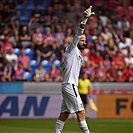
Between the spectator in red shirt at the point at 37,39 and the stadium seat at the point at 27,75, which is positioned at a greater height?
the spectator in red shirt at the point at 37,39

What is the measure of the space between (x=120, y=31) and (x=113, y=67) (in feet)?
11.1

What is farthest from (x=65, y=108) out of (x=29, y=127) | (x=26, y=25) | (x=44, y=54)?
(x=26, y=25)

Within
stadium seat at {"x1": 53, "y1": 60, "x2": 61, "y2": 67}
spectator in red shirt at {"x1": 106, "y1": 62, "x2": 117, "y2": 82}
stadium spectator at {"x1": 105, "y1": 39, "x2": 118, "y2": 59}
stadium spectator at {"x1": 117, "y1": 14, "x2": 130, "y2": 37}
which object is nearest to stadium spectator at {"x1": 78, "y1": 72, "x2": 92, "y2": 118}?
spectator in red shirt at {"x1": 106, "y1": 62, "x2": 117, "y2": 82}

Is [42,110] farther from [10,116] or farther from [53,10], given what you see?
[53,10]

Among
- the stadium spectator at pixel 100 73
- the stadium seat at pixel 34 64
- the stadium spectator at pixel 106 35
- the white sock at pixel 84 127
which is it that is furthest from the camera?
the stadium spectator at pixel 106 35

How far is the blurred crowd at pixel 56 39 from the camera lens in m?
23.3

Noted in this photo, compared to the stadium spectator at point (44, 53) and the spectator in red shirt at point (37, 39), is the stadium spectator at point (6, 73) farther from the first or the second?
the spectator in red shirt at point (37, 39)

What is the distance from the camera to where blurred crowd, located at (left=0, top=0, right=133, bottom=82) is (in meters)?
23.3

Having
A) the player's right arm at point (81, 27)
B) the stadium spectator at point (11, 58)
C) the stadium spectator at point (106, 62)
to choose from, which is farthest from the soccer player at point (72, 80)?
the stadium spectator at point (106, 62)

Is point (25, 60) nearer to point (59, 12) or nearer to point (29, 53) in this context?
point (29, 53)

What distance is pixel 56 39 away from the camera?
25.0m

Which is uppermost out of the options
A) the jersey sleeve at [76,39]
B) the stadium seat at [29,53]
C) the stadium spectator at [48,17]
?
the stadium spectator at [48,17]

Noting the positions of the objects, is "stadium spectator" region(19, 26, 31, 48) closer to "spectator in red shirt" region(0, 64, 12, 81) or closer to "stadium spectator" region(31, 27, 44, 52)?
"stadium spectator" region(31, 27, 44, 52)

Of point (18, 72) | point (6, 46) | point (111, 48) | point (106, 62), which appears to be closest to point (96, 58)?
point (106, 62)
